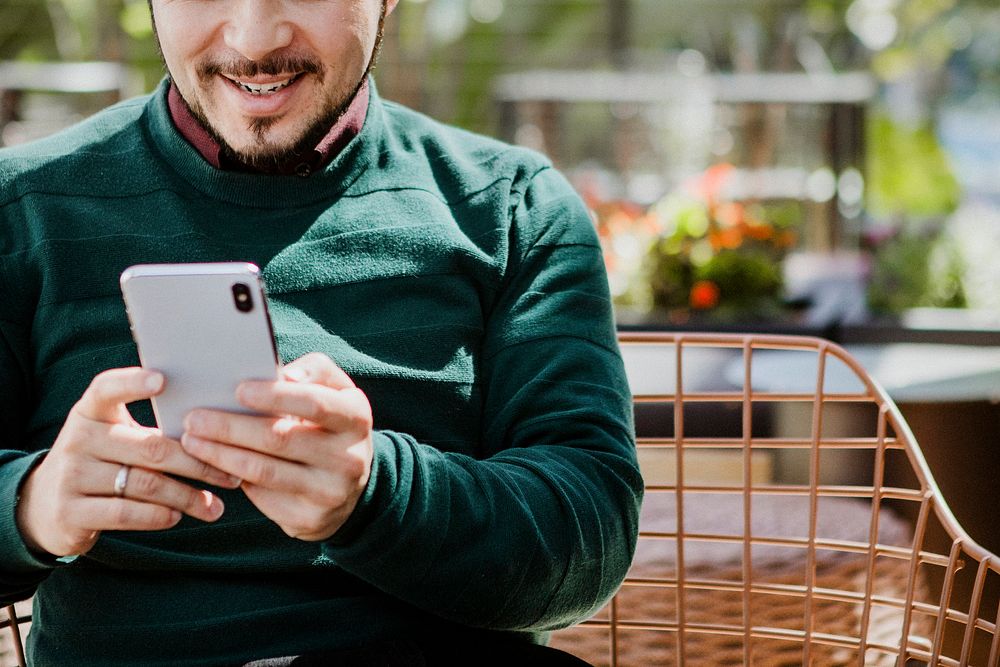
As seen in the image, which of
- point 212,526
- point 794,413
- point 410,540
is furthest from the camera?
point 794,413

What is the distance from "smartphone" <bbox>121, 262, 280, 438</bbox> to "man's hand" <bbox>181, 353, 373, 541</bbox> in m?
0.02

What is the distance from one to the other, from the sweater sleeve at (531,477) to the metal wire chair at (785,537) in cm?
24

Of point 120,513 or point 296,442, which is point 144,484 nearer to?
point 120,513

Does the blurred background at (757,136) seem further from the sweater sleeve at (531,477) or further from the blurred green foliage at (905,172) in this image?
the sweater sleeve at (531,477)

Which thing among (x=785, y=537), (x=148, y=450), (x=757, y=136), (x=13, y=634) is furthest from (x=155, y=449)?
(x=757, y=136)

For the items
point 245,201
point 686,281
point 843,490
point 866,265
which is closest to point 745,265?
point 686,281

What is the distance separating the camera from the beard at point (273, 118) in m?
1.23

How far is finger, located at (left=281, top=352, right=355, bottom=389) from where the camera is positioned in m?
0.94

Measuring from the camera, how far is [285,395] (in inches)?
35.4

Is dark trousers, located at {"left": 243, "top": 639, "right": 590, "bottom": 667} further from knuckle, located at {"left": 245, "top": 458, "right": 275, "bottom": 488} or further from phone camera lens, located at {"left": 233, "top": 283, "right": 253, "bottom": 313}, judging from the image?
phone camera lens, located at {"left": 233, "top": 283, "right": 253, "bottom": 313}

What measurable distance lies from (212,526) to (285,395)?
37 cm

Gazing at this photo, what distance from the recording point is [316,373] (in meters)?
0.94

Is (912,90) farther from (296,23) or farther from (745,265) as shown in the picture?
(296,23)

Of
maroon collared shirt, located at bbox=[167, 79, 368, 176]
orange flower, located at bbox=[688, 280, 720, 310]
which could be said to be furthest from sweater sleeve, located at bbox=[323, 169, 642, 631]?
orange flower, located at bbox=[688, 280, 720, 310]
